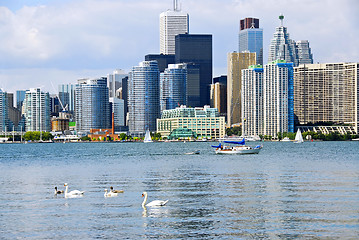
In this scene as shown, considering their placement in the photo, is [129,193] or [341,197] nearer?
[341,197]

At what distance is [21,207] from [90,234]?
1496 centimetres

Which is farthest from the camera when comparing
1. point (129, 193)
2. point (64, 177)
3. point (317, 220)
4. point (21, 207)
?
point (64, 177)

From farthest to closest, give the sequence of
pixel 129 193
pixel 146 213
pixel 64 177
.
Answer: pixel 64 177, pixel 129 193, pixel 146 213

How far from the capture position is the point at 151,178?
85.9 metres

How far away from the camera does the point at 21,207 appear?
184 feet

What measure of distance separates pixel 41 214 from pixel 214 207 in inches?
583

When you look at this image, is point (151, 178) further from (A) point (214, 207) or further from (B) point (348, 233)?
(B) point (348, 233)

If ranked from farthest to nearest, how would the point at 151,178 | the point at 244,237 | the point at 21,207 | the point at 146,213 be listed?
the point at 151,178 → the point at 21,207 → the point at 146,213 → the point at 244,237

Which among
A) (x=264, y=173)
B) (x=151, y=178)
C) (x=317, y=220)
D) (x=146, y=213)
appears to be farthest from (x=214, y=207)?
(x=264, y=173)

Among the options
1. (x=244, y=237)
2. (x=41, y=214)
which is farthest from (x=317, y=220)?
(x=41, y=214)

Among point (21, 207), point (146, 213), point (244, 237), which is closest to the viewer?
point (244, 237)

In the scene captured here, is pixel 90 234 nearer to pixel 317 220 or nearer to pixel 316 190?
pixel 317 220

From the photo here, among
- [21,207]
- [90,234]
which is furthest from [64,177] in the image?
[90,234]

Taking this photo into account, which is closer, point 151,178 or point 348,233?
point 348,233
